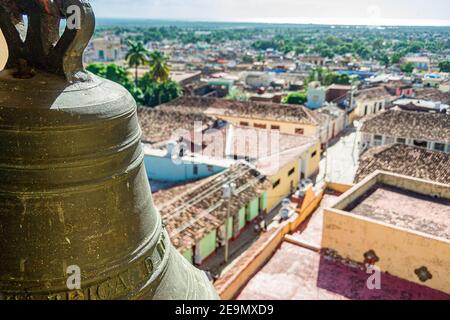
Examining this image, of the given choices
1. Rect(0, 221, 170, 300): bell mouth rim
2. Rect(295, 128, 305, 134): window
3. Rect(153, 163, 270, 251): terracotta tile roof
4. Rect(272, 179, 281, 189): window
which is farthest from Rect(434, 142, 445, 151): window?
Rect(0, 221, 170, 300): bell mouth rim

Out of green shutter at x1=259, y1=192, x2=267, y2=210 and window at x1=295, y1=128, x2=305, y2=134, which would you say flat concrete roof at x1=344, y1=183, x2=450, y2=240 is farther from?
window at x1=295, y1=128, x2=305, y2=134

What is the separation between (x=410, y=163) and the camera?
20.1 metres

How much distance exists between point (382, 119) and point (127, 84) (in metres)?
23.9

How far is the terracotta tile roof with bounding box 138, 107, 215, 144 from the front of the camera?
2713 centimetres

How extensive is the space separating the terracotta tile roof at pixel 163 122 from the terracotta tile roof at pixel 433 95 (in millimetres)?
→ 18589

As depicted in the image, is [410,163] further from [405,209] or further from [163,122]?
[163,122]

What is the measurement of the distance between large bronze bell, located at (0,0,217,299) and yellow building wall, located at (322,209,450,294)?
9509 millimetres

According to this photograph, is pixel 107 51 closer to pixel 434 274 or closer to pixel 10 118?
pixel 434 274

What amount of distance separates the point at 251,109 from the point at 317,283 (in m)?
25.3

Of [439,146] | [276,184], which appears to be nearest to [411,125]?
[439,146]

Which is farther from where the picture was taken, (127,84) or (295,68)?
(295,68)

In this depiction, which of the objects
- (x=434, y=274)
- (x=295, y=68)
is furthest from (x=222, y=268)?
(x=295, y=68)

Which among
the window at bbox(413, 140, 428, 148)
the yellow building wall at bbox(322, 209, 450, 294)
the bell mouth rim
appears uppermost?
the bell mouth rim
